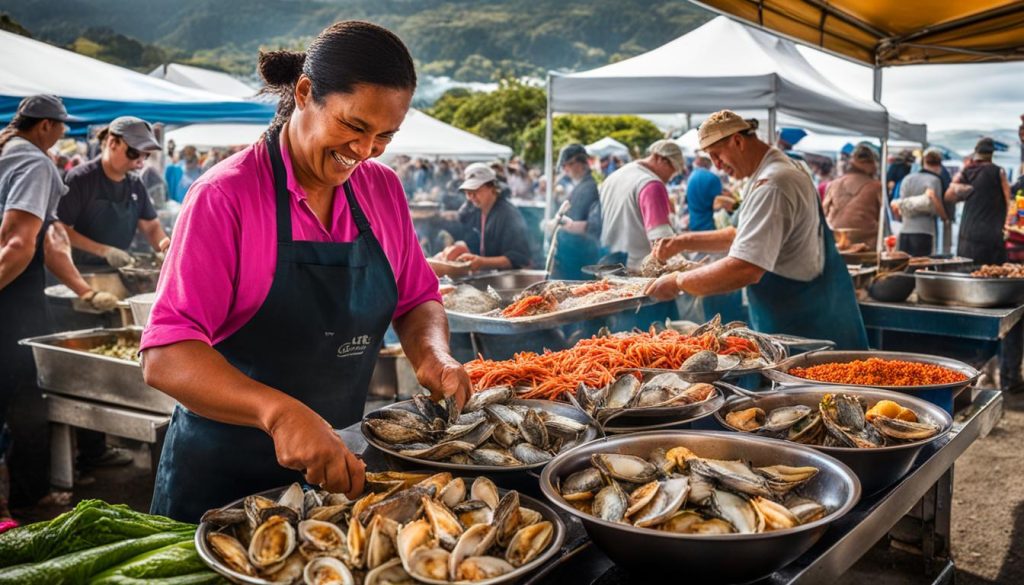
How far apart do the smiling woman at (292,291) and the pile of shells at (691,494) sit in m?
A: 0.45

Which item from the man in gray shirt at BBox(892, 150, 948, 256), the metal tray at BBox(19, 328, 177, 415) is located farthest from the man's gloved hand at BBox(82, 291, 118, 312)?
the man in gray shirt at BBox(892, 150, 948, 256)

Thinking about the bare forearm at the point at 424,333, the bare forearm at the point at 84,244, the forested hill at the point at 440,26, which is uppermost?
the forested hill at the point at 440,26

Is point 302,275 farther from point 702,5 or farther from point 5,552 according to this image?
point 702,5

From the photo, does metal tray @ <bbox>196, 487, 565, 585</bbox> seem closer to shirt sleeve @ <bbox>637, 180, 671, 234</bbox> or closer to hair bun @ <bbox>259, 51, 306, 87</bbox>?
hair bun @ <bbox>259, 51, 306, 87</bbox>

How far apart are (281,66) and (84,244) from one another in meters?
3.94

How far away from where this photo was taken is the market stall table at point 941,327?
4777 millimetres

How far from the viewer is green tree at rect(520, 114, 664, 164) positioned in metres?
30.9

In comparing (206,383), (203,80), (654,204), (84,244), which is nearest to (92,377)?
(84,244)

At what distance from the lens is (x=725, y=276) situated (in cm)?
371

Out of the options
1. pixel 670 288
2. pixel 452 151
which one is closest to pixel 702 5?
pixel 670 288

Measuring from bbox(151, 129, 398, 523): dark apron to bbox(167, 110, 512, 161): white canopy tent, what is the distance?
12.4m

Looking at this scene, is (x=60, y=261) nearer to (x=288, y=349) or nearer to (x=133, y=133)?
(x=133, y=133)

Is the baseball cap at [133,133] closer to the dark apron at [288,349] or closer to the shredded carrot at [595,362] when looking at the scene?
the shredded carrot at [595,362]

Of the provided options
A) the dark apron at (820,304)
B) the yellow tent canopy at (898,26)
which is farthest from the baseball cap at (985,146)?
the dark apron at (820,304)
